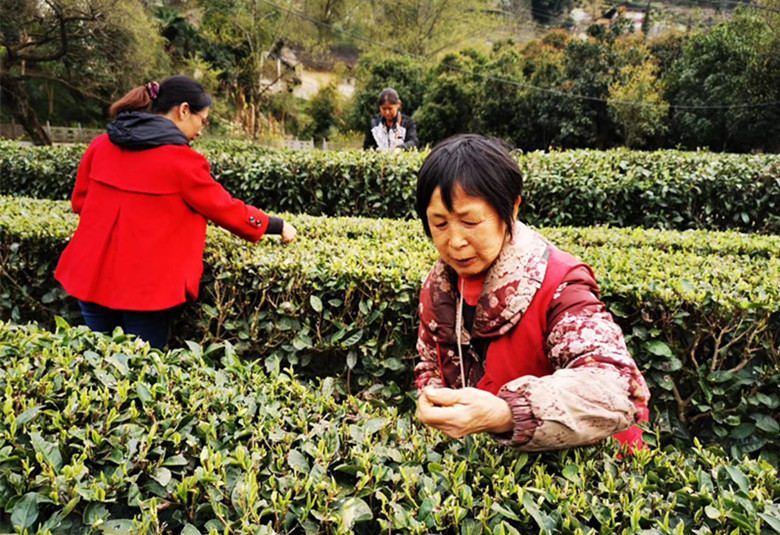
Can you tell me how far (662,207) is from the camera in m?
5.18

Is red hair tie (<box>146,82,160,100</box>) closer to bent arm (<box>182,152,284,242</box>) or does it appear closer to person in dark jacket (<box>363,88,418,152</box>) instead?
bent arm (<box>182,152,284,242</box>)

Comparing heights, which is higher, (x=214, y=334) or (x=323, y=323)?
(x=323, y=323)

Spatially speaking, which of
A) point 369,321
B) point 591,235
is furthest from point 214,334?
point 591,235

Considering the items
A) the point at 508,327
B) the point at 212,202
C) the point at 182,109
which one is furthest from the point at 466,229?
the point at 182,109

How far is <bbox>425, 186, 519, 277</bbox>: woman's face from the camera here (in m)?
1.37

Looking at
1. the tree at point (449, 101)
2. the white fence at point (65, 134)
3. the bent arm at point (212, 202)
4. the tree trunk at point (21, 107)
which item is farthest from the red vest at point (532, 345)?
the white fence at point (65, 134)

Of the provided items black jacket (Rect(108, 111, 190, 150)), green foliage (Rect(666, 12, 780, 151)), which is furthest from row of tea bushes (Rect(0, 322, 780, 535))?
green foliage (Rect(666, 12, 780, 151))

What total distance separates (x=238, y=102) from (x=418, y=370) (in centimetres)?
3251

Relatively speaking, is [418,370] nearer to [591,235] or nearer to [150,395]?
[150,395]

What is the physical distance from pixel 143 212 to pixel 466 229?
1961 millimetres

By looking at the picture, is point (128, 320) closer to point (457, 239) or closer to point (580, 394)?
point (457, 239)

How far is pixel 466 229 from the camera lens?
1407mm

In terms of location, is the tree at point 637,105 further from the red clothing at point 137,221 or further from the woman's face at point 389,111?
the red clothing at point 137,221

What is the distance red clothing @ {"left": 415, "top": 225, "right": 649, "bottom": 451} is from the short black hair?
0.15 m
